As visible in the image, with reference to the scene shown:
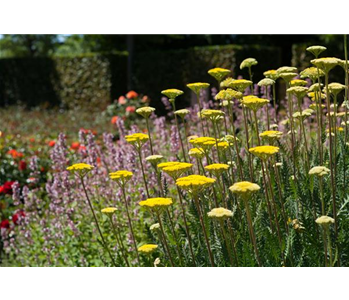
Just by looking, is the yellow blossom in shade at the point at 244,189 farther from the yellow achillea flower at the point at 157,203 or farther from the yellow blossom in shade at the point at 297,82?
the yellow blossom in shade at the point at 297,82

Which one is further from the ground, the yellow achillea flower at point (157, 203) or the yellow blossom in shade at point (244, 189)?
the yellow blossom in shade at point (244, 189)

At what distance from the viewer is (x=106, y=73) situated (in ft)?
49.9

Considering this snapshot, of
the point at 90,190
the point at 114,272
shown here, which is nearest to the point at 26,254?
the point at 90,190

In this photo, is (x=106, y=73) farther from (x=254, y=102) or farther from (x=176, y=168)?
(x=176, y=168)

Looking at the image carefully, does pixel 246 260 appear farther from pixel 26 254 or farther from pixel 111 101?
pixel 111 101

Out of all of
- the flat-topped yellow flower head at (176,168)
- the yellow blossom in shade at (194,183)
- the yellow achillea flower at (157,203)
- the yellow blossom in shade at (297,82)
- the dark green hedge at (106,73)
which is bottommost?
the yellow achillea flower at (157,203)

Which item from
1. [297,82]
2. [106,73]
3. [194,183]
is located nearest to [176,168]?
[194,183]

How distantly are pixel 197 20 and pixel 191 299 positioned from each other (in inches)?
39.8

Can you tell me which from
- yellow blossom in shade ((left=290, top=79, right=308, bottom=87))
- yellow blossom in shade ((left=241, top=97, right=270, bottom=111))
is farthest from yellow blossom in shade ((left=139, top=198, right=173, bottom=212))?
yellow blossom in shade ((left=290, top=79, right=308, bottom=87))

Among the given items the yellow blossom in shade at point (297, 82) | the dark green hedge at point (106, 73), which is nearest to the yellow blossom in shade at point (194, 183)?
the yellow blossom in shade at point (297, 82)

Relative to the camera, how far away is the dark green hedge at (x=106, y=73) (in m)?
13.3

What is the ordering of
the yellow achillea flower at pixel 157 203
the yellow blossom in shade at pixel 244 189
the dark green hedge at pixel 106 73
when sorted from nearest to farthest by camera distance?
1. the yellow blossom in shade at pixel 244 189
2. the yellow achillea flower at pixel 157 203
3. the dark green hedge at pixel 106 73

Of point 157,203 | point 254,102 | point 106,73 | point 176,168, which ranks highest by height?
point 106,73

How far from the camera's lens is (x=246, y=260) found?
2.12 meters
